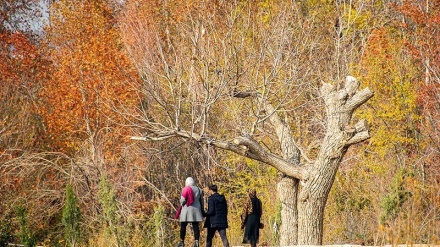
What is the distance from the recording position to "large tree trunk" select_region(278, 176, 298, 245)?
64.8 ft

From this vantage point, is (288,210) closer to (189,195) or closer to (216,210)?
(216,210)

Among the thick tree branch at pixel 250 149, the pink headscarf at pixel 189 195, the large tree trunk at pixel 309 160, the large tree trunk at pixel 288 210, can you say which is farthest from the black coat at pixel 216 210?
the large tree trunk at pixel 288 210

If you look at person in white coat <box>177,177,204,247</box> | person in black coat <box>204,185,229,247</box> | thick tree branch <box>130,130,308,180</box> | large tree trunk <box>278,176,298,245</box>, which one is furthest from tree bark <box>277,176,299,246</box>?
person in white coat <box>177,177,204,247</box>

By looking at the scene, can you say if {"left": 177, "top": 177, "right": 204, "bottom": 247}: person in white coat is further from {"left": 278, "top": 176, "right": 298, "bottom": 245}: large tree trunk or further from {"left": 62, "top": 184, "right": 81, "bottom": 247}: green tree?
{"left": 278, "top": 176, "right": 298, "bottom": 245}: large tree trunk

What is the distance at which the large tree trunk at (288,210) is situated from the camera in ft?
64.8

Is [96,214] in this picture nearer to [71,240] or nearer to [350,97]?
[71,240]

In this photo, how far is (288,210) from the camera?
1978 cm

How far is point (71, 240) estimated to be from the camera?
1898cm

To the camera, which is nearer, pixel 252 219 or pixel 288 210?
pixel 252 219

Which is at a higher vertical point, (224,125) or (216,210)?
(224,125)

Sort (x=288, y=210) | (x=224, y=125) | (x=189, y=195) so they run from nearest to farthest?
1. (x=189, y=195)
2. (x=288, y=210)
3. (x=224, y=125)

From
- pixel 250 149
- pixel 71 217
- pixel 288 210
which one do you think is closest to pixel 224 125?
pixel 288 210

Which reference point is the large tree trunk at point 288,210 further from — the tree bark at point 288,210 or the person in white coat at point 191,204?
the person in white coat at point 191,204

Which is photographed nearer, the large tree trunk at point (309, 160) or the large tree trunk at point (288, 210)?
the large tree trunk at point (309, 160)
